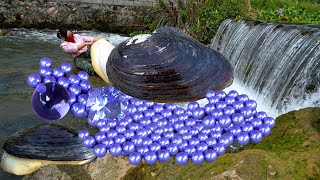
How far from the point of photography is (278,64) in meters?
5.10

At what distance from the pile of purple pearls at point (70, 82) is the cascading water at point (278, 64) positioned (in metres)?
2.77

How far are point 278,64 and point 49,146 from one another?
3.30 metres

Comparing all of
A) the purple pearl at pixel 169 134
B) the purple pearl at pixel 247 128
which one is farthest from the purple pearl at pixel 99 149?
the purple pearl at pixel 247 128

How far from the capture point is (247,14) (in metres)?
8.62

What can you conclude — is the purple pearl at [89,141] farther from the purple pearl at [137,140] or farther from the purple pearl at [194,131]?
the purple pearl at [194,131]

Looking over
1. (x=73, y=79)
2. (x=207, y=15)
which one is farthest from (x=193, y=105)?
(x=207, y=15)

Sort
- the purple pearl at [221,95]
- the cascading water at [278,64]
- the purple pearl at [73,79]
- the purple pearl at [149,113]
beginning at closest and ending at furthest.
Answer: the purple pearl at [221,95] → the purple pearl at [149,113] → the purple pearl at [73,79] → the cascading water at [278,64]

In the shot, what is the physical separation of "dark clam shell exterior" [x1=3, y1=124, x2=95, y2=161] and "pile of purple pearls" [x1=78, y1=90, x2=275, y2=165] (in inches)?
21.4

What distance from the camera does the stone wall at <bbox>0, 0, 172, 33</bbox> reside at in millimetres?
10250

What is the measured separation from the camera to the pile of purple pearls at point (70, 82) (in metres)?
2.84

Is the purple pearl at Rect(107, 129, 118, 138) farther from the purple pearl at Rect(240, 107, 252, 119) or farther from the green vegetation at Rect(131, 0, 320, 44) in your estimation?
the green vegetation at Rect(131, 0, 320, 44)

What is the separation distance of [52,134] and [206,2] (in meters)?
6.05

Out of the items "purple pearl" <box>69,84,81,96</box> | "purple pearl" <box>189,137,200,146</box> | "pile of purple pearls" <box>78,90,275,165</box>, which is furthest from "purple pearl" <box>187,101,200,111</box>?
"purple pearl" <box>69,84,81,96</box>

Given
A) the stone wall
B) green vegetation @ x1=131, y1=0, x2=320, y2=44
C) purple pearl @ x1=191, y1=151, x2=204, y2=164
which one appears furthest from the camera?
the stone wall
